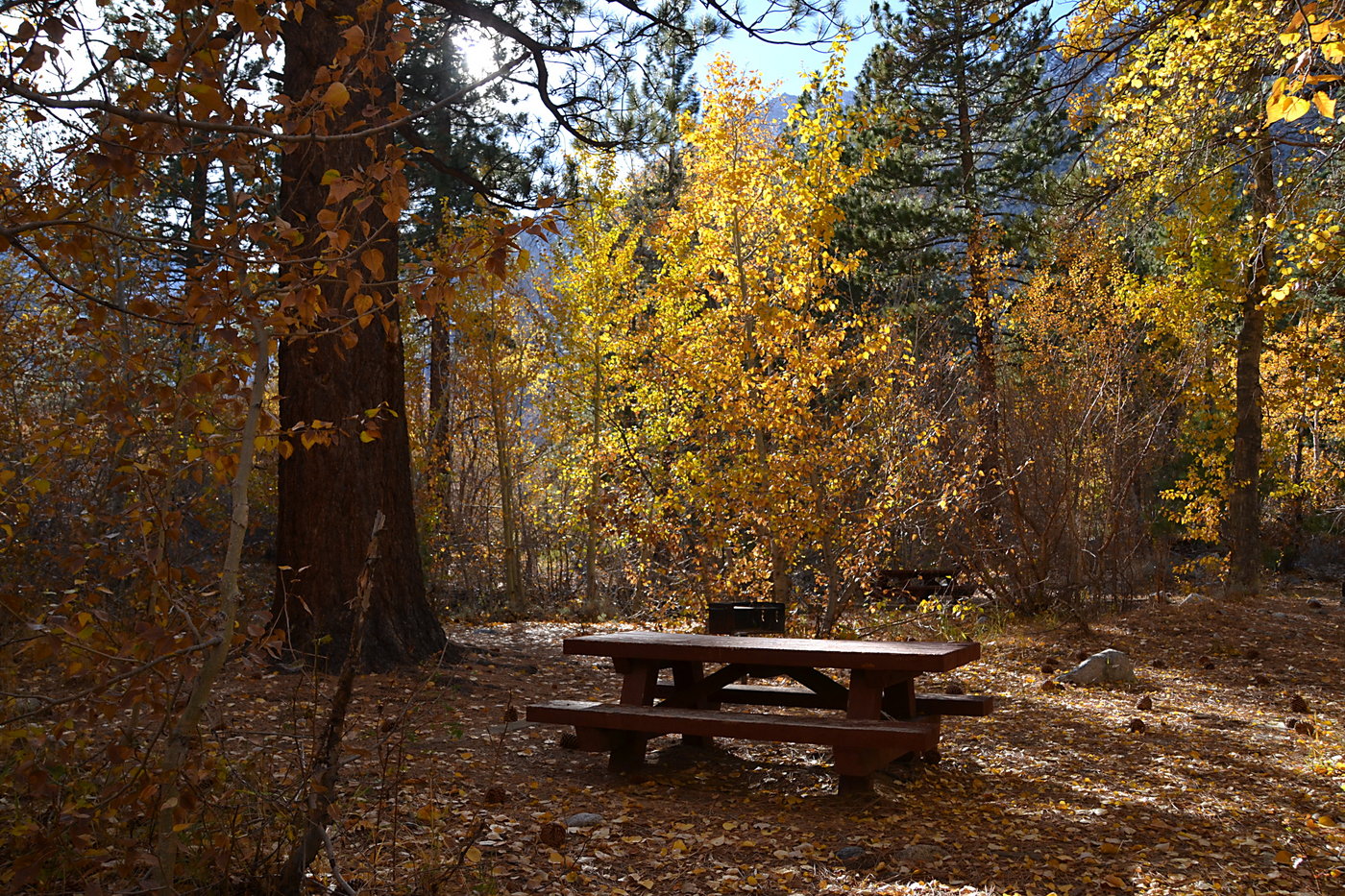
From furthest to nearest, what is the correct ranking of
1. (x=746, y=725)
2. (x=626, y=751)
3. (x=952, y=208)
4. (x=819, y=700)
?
(x=952, y=208), (x=819, y=700), (x=626, y=751), (x=746, y=725)

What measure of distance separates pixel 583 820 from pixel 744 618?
11.3 ft

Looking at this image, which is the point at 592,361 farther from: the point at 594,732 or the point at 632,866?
the point at 632,866

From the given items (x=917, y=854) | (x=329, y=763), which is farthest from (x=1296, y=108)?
(x=329, y=763)

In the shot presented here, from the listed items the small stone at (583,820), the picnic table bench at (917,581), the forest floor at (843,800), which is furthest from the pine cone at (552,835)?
the picnic table bench at (917,581)

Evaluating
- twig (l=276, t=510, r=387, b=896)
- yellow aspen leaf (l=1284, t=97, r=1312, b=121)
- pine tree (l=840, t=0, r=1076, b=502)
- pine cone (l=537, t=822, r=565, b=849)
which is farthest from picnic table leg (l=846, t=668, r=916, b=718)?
pine tree (l=840, t=0, r=1076, b=502)

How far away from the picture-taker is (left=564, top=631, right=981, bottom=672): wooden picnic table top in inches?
165

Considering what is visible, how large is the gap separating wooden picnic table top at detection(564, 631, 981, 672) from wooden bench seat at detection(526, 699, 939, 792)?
0.24 metres

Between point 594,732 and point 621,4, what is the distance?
4932 mm

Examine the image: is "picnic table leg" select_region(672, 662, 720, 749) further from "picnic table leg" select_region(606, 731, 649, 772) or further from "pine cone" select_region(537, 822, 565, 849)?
"pine cone" select_region(537, 822, 565, 849)

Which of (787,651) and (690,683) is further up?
(787,651)

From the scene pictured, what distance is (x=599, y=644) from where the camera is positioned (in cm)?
477

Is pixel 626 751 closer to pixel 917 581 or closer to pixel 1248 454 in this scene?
pixel 917 581

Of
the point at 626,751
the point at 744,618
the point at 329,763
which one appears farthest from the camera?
the point at 744,618

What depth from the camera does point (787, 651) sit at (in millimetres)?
4469
